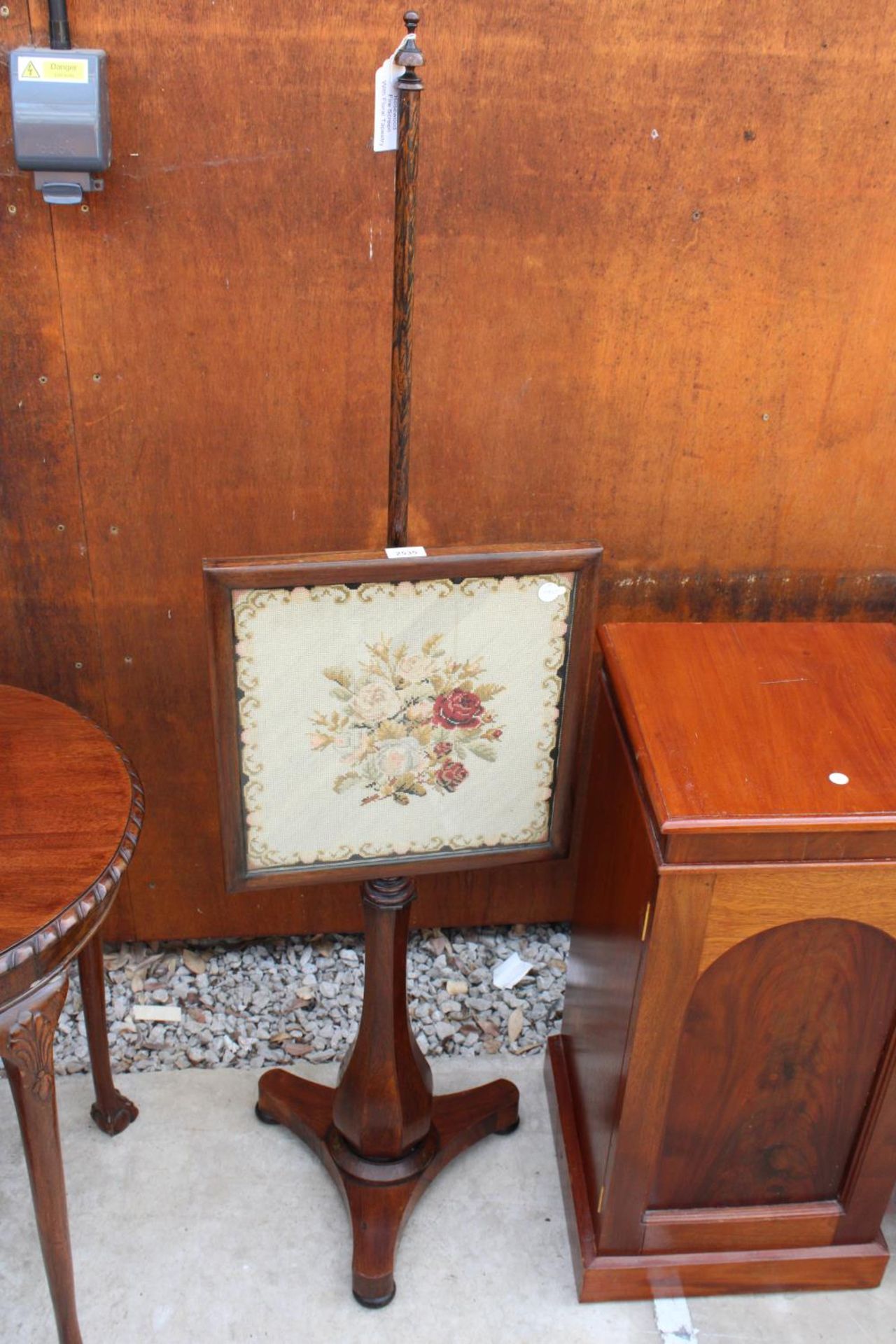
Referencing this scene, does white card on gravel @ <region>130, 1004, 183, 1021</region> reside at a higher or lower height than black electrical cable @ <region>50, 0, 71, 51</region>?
lower

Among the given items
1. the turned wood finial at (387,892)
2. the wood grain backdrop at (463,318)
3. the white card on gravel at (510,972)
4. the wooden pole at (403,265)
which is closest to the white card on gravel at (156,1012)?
the wood grain backdrop at (463,318)

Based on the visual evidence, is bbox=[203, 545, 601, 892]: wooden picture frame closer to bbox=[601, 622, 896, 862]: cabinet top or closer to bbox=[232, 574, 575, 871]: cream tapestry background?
bbox=[232, 574, 575, 871]: cream tapestry background

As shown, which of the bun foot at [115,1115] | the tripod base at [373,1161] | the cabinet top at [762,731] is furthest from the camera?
the bun foot at [115,1115]

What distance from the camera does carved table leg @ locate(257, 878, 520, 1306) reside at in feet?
5.29

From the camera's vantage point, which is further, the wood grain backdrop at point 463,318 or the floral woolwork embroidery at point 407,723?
the wood grain backdrop at point 463,318

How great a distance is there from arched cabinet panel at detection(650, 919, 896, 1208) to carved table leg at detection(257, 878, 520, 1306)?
0.36m

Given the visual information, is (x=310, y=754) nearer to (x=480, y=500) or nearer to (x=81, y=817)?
(x=81, y=817)

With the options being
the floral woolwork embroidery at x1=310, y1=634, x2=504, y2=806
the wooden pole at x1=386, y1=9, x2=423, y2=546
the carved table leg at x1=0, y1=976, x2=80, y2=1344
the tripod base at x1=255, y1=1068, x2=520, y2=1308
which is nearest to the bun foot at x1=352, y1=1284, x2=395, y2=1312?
the tripod base at x1=255, y1=1068, x2=520, y2=1308

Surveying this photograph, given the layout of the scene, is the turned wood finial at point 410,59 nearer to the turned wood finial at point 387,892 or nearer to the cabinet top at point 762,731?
the cabinet top at point 762,731

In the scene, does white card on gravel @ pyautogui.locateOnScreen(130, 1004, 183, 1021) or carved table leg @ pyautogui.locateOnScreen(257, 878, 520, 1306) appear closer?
carved table leg @ pyautogui.locateOnScreen(257, 878, 520, 1306)

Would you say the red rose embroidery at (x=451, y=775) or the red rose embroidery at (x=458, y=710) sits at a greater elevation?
the red rose embroidery at (x=458, y=710)

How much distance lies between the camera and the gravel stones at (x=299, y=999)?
81.4 inches

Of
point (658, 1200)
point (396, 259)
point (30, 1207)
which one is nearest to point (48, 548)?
A: point (396, 259)

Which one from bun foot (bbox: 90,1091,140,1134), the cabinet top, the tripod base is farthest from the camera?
bun foot (bbox: 90,1091,140,1134)
